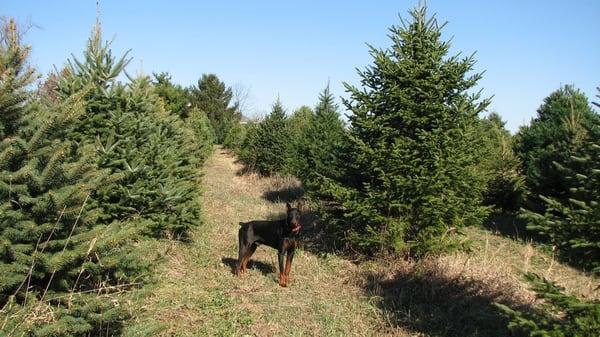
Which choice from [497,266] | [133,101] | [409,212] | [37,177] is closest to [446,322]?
[497,266]

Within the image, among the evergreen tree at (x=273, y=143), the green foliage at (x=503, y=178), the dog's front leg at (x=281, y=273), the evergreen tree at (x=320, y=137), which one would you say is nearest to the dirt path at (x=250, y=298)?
the dog's front leg at (x=281, y=273)

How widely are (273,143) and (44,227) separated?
1603 cm

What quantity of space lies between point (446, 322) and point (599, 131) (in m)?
2.81

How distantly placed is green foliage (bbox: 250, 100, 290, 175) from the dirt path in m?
9.56

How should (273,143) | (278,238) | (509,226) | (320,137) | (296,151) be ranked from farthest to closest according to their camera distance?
1. (273,143)
2. (296,151)
3. (320,137)
4. (509,226)
5. (278,238)

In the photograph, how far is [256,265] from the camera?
7.58m

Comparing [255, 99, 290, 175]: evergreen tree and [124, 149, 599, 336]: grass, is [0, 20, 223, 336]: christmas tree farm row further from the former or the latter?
[255, 99, 290, 175]: evergreen tree

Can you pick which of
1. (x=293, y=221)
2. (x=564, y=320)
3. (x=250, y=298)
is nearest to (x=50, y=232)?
(x=250, y=298)

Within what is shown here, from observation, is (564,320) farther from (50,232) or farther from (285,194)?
(285,194)

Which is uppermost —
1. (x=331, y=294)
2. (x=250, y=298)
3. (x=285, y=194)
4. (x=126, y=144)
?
(x=126, y=144)

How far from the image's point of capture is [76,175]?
3.27m

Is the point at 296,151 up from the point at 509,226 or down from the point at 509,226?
up

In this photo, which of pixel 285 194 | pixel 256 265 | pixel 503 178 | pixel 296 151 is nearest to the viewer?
pixel 256 265

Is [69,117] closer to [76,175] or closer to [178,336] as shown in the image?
[76,175]
